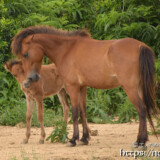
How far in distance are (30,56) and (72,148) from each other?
194 centimetres

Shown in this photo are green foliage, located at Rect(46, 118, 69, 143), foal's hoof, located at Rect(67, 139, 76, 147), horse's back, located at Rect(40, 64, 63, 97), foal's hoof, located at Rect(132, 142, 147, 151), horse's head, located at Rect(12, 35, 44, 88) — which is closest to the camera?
foal's hoof, located at Rect(132, 142, 147, 151)

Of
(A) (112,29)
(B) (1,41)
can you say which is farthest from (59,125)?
(A) (112,29)

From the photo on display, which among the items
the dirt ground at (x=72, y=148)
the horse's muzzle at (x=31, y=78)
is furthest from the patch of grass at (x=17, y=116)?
the horse's muzzle at (x=31, y=78)

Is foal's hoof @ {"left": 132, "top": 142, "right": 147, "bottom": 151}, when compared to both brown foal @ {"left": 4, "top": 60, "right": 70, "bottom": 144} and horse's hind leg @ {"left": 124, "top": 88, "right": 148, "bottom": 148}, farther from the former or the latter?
brown foal @ {"left": 4, "top": 60, "right": 70, "bottom": 144}

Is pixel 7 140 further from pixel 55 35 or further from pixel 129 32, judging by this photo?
pixel 129 32

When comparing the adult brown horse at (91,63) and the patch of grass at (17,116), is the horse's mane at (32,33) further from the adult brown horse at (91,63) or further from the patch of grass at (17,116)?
the patch of grass at (17,116)

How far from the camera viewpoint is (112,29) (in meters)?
13.4

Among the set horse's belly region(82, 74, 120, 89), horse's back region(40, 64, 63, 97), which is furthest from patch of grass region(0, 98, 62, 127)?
horse's belly region(82, 74, 120, 89)

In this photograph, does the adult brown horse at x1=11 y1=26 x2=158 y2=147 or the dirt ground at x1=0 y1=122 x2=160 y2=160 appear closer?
the dirt ground at x1=0 y1=122 x2=160 y2=160

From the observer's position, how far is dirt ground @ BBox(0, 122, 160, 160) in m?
6.39

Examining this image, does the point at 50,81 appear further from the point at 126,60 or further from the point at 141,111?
the point at 141,111

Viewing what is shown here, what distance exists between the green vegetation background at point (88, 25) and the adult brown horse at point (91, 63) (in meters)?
3.29

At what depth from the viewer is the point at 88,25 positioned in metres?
14.6

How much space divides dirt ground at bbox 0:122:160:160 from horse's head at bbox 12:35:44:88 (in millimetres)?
1364
